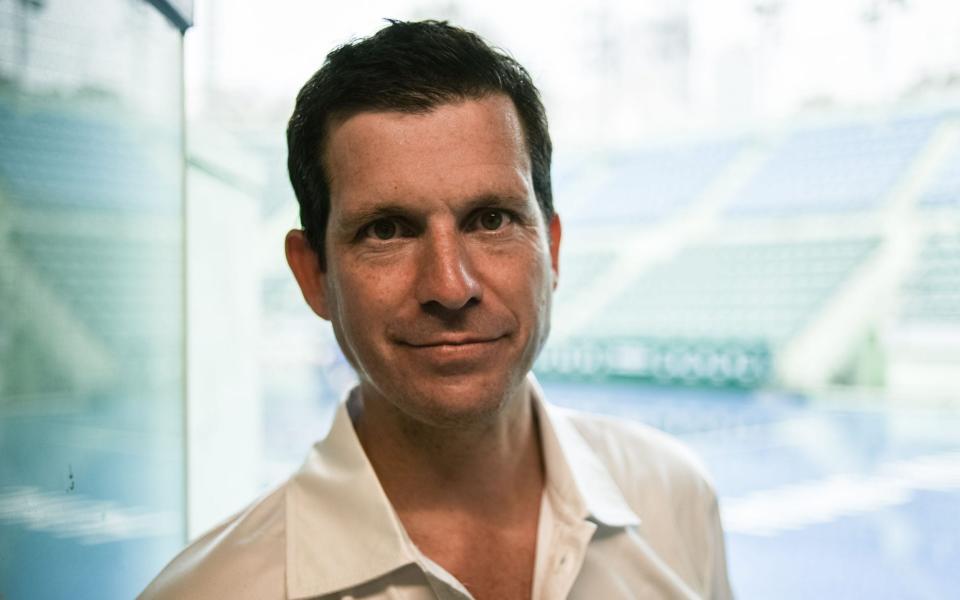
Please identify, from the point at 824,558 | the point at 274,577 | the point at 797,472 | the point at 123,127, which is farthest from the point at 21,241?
the point at 797,472

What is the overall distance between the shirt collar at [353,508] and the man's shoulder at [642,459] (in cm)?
5

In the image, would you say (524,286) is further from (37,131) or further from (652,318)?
(652,318)

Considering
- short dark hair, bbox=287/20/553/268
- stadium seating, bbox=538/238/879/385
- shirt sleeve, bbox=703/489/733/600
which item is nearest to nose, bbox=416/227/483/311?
short dark hair, bbox=287/20/553/268

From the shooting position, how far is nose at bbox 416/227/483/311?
798mm

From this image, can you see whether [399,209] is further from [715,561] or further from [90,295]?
[715,561]

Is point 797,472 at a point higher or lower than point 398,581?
lower

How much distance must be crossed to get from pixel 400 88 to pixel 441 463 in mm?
468

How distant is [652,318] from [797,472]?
217 inches

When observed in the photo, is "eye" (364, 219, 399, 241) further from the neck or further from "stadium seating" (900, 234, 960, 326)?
"stadium seating" (900, 234, 960, 326)

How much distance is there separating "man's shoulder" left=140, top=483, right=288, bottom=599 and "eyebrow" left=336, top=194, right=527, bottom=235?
1.24ft

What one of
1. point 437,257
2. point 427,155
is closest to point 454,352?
point 437,257

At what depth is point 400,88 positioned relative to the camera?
2.80 feet

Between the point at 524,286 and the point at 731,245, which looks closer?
the point at 524,286

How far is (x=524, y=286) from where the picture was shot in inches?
34.4
